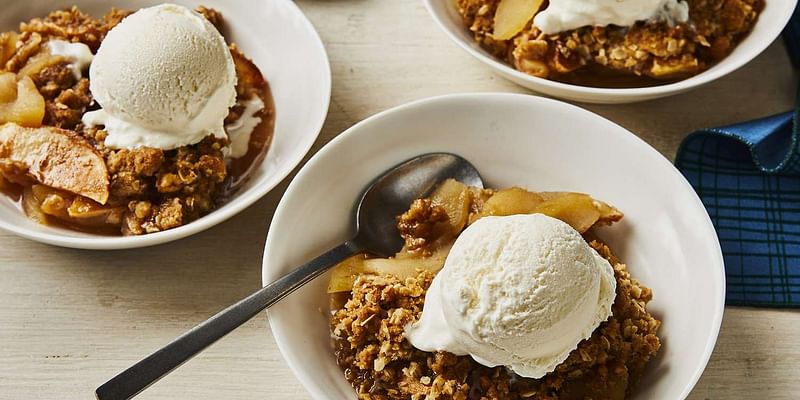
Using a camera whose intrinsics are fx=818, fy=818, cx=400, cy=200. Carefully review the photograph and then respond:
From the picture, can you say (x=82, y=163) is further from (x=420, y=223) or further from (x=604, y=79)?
(x=604, y=79)

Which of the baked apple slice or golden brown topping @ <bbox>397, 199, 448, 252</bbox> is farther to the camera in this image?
the baked apple slice

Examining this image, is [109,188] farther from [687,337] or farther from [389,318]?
[687,337]

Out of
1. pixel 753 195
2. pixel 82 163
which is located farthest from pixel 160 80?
pixel 753 195

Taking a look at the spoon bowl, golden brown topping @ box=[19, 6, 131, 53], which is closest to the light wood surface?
the spoon bowl

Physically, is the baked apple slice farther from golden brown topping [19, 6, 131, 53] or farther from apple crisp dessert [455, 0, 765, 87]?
apple crisp dessert [455, 0, 765, 87]

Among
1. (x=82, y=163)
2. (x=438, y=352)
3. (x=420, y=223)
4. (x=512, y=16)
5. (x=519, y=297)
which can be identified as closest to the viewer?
(x=519, y=297)

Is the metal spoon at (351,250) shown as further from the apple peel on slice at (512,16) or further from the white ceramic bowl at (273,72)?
the apple peel on slice at (512,16)
